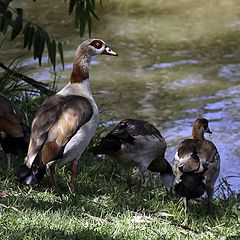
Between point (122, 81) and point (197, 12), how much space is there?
533 centimetres

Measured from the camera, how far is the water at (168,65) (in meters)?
11.5

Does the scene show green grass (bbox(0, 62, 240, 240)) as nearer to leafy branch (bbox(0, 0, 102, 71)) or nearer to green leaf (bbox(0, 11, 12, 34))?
leafy branch (bbox(0, 0, 102, 71))

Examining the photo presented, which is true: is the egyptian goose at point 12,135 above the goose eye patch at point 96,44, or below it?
below

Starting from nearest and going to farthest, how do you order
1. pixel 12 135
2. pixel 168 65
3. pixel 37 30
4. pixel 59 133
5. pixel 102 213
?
1. pixel 102 213
2. pixel 59 133
3. pixel 12 135
4. pixel 37 30
5. pixel 168 65

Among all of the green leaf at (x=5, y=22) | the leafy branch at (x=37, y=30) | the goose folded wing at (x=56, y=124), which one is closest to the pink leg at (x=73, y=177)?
the goose folded wing at (x=56, y=124)

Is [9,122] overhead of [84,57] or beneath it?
beneath

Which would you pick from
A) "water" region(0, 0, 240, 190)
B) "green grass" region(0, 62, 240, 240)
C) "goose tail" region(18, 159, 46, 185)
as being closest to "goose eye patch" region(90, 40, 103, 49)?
"green grass" region(0, 62, 240, 240)

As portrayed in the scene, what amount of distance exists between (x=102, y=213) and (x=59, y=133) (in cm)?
85

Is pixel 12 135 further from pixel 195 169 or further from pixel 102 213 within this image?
pixel 195 169

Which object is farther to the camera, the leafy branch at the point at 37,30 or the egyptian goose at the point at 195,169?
the leafy branch at the point at 37,30

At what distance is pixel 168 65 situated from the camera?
14203mm

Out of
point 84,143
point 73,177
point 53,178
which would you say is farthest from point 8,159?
point 84,143

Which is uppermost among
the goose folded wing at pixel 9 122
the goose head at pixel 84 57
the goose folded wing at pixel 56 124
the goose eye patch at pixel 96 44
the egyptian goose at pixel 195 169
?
the goose eye patch at pixel 96 44

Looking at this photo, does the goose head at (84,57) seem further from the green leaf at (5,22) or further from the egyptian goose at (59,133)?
→ the green leaf at (5,22)
